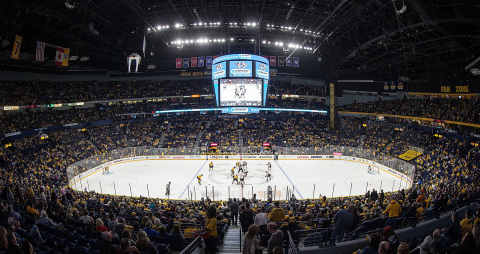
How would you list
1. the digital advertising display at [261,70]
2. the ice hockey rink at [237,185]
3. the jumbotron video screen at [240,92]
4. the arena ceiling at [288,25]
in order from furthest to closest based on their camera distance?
the jumbotron video screen at [240,92], the digital advertising display at [261,70], the ice hockey rink at [237,185], the arena ceiling at [288,25]

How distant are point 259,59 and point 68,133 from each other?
28503 millimetres

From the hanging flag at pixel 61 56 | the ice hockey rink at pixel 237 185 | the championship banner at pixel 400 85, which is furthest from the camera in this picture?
the championship banner at pixel 400 85

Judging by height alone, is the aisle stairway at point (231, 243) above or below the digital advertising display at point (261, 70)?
below

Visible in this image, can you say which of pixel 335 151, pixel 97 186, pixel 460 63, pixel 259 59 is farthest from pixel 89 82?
pixel 460 63

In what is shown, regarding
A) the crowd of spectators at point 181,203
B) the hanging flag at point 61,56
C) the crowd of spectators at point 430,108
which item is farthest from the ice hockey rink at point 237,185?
the hanging flag at point 61,56

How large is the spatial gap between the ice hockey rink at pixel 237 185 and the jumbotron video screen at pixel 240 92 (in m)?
7.90

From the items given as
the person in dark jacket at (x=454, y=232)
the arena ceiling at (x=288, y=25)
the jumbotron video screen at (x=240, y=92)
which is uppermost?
the arena ceiling at (x=288, y=25)

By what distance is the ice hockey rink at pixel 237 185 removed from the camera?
23.3 metres

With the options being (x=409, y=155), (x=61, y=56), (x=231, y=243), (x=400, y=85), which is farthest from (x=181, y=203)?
(x=400, y=85)

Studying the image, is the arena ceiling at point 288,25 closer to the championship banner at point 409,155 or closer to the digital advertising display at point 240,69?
the digital advertising display at point 240,69

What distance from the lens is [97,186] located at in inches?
1029

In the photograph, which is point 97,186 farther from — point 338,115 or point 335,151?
point 338,115

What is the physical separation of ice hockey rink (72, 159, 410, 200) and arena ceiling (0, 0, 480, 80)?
42.6 feet

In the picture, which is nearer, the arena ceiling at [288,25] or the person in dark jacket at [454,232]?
the person in dark jacket at [454,232]
